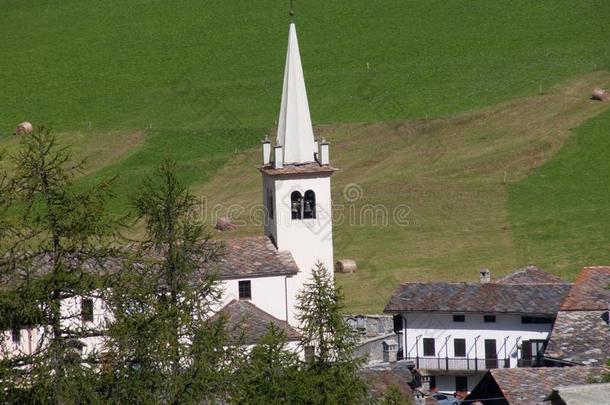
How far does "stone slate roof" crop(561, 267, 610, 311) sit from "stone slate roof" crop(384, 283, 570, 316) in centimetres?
241

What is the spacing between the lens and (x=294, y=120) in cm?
6788

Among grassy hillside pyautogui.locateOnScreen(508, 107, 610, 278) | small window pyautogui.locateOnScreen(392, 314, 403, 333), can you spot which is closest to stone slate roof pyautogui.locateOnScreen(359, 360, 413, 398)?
small window pyautogui.locateOnScreen(392, 314, 403, 333)

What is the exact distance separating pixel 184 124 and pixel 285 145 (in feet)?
136

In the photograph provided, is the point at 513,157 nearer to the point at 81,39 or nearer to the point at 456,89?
the point at 456,89

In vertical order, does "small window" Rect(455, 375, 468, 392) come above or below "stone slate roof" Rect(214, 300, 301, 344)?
below

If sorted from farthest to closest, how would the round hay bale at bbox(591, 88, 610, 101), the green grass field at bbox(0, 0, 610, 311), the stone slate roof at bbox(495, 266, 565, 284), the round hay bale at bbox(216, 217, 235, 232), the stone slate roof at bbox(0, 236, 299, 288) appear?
the round hay bale at bbox(591, 88, 610, 101) < the green grass field at bbox(0, 0, 610, 311) < the round hay bale at bbox(216, 217, 235, 232) < the stone slate roof at bbox(495, 266, 565, 284) < the stone slate roof at bbox(0, 236, 299, 288)

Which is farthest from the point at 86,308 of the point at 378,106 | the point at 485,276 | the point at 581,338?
the point at 378,106

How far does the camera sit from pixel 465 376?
67.1 m

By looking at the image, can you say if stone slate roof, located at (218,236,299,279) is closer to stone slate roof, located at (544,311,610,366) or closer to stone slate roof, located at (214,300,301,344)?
stone slate roof, located at (214,300,301,344)

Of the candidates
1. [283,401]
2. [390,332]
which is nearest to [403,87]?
[390,332]

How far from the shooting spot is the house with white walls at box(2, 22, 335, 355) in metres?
63.9

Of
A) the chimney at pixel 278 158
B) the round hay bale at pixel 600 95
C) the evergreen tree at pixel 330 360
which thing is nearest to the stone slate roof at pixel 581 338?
the chimney at pixel 278 158

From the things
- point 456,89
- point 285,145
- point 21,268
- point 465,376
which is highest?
point 456,89

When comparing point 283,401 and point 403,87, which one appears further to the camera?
point 403,87
